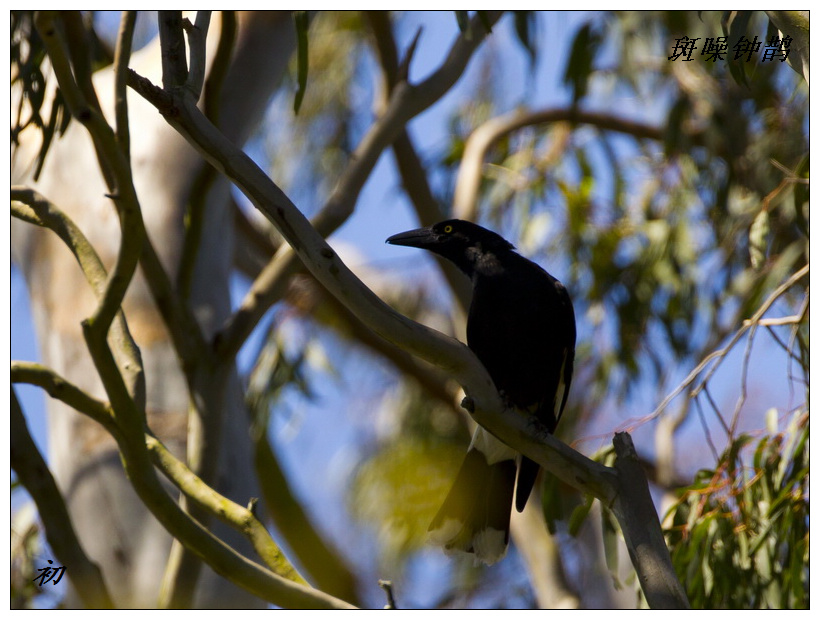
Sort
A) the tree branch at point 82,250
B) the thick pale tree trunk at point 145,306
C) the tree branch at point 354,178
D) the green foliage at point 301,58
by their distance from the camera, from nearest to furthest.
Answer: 1. the tree branch at point 82,250
2. the green foliage at point 301,58
3. the tree branch at point 354,178
4. the thick pale tree trunk at point 145,306

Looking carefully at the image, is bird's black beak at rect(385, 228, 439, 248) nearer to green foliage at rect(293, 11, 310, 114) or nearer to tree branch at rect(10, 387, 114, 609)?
green foliage at rect(293, 11, 310, 114)

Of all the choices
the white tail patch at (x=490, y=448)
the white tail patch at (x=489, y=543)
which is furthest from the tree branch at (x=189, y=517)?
the white tail patch at (x=490, y=448)

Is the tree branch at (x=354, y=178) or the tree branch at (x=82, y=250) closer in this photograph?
the tree branch at (x=82, y=250)

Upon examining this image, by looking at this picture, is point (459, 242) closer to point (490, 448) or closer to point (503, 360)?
point (503, 360)

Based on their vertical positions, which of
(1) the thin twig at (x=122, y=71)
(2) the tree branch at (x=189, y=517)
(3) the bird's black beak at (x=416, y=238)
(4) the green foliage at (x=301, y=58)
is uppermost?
(4) the green foliage at (x=301, y=58)

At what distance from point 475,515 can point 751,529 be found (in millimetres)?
1043

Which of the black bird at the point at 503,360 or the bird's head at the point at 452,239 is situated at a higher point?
the bird's head at the point at 452,239

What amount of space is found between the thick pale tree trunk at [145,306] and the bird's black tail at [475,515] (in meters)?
0.77

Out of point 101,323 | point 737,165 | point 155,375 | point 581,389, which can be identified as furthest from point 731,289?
point 101,323

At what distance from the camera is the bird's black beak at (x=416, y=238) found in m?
3.60

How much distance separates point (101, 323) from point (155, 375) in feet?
4.69

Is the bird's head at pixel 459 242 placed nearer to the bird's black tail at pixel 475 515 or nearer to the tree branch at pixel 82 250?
the bird's black tail at pixel 475 515

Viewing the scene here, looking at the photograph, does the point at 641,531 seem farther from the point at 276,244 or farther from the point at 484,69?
the point at 484,69

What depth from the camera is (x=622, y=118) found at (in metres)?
7.01
